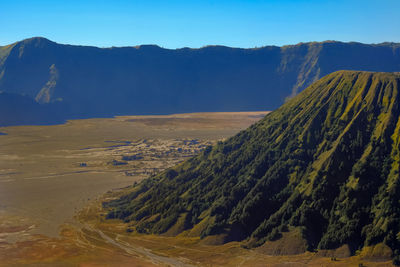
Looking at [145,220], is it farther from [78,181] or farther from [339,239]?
[78,181]

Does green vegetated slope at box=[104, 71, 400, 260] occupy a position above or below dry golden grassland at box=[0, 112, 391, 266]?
above

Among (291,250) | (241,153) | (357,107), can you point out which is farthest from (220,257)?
(357,107)

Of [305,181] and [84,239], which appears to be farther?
[84,239]

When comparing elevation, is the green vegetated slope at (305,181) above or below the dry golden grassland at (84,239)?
above

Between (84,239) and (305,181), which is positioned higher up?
(305,181)

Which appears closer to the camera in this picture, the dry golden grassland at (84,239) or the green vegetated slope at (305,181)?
the dry golden grassland at (84,239)

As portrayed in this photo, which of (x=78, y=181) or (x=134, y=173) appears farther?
(x=134, y=173)

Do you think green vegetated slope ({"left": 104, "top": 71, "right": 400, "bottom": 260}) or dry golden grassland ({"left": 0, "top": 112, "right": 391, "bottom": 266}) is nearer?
dry golden grassland ({"left": 0, "top": 112, "right": 391, "bottom": 266})

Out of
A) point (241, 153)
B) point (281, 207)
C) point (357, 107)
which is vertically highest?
point (357, 107)
